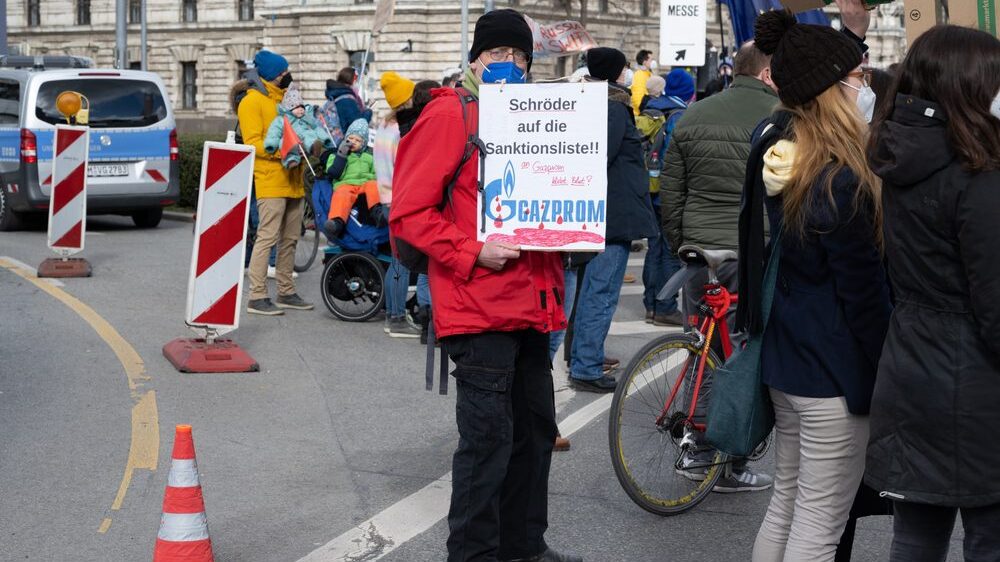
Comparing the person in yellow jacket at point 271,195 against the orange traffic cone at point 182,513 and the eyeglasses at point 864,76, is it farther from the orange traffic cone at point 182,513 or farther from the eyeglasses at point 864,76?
the eyeglasses at point 864,76

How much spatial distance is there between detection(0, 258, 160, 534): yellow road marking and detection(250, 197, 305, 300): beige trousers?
1214 mm

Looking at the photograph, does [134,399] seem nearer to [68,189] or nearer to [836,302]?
[836,302]

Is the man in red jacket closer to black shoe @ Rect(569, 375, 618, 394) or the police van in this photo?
black shoe @ Rect(569, 375, 618, 394)

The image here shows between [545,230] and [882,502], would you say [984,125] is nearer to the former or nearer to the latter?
[882,502]

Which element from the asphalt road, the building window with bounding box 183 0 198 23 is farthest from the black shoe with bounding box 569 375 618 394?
the building window with bounding box 183 0 198 23

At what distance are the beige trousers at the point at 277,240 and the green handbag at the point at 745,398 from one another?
697cm

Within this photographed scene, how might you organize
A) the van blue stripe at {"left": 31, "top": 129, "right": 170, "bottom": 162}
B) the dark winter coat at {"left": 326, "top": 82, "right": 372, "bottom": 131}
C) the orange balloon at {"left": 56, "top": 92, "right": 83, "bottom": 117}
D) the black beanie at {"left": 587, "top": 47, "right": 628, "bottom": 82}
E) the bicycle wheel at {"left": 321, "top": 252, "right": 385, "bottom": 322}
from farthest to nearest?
the van blue stripe at {"left": 31, "top": 129, "right": 170, "bottom": 162} → the orange balloon at {"left": 56, "top": 92, "right": 83, "bottom": 117} → the dark winter coat at {"left": 326, "top": 82, "right": 372, "bottom": 131} → the bicycle wheel at {"left": 321, "top": 252, "right": 385, "bottom": 322} → the black beanie at {"left": 587, "top": 47, "right": 628, "bottom": 82}

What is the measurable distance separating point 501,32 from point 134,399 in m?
4.05

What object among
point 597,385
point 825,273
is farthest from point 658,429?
point 597,385

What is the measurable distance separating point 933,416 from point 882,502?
761 millimetres

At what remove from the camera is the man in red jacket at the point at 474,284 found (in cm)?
445

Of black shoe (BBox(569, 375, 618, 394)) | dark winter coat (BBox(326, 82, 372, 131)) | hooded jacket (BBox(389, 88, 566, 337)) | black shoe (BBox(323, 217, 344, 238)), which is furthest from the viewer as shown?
dark winter coat (BBox(326, 82, 372, 131))

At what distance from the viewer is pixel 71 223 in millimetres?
12586

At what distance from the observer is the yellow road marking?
6.32 m
